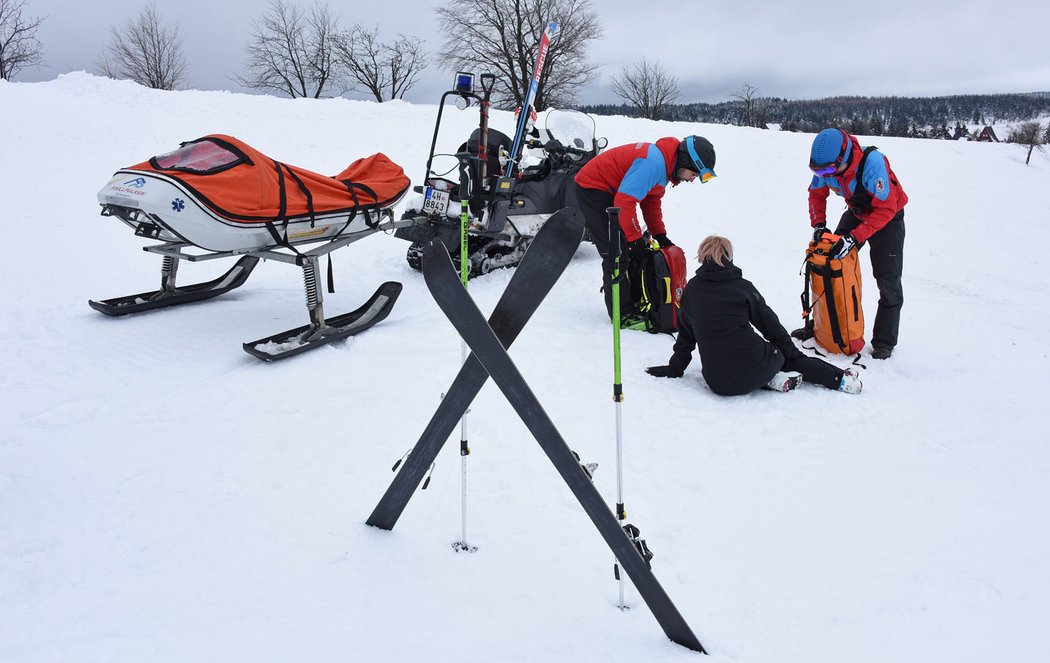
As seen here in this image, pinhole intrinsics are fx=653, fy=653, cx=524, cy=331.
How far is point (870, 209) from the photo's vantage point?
516 centimetres

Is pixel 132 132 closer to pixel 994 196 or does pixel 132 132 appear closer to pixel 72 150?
pixel 72 150

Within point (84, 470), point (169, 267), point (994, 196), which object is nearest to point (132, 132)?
point (169, 267)

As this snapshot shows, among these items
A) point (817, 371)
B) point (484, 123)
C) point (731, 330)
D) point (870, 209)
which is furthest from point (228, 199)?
point (870, 209)

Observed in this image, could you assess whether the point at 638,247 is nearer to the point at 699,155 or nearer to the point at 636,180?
the point at 636,180

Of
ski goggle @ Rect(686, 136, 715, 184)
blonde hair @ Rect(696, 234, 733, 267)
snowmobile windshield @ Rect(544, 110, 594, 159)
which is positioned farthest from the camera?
snowmobile windshield @ Rect(544, 110, 594, 159)

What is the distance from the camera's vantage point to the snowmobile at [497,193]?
675 cm

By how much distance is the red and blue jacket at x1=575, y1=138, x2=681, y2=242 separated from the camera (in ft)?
17.0

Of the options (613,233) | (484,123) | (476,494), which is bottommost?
(476,494)

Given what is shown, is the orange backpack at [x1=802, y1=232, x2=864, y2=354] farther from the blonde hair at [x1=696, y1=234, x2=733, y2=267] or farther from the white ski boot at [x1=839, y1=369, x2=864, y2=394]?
the blonde hair at [x1=696, y1=234, x2=733, y2=267]

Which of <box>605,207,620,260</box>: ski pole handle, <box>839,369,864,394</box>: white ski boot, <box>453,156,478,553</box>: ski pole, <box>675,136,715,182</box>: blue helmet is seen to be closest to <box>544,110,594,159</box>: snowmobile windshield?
<box>675,136,715,182</box>: blue helmet

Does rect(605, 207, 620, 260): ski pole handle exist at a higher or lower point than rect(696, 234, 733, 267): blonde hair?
higher

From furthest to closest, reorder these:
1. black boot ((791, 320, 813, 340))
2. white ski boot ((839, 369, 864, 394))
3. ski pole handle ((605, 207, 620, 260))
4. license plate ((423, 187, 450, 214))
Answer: license plate ((423, 187, 450, 214)) → black boot ((791, 320, 813, 340)) → white ski boot ((839, 369, 864, 394)) → ski pole handle ((605, 207, 620, 260))

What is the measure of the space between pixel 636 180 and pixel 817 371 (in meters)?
1.98

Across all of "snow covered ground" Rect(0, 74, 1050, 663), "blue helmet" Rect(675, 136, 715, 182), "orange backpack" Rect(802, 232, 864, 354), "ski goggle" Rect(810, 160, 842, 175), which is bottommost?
"snow covered ground" Rect(0, 74, 1050, 663)
